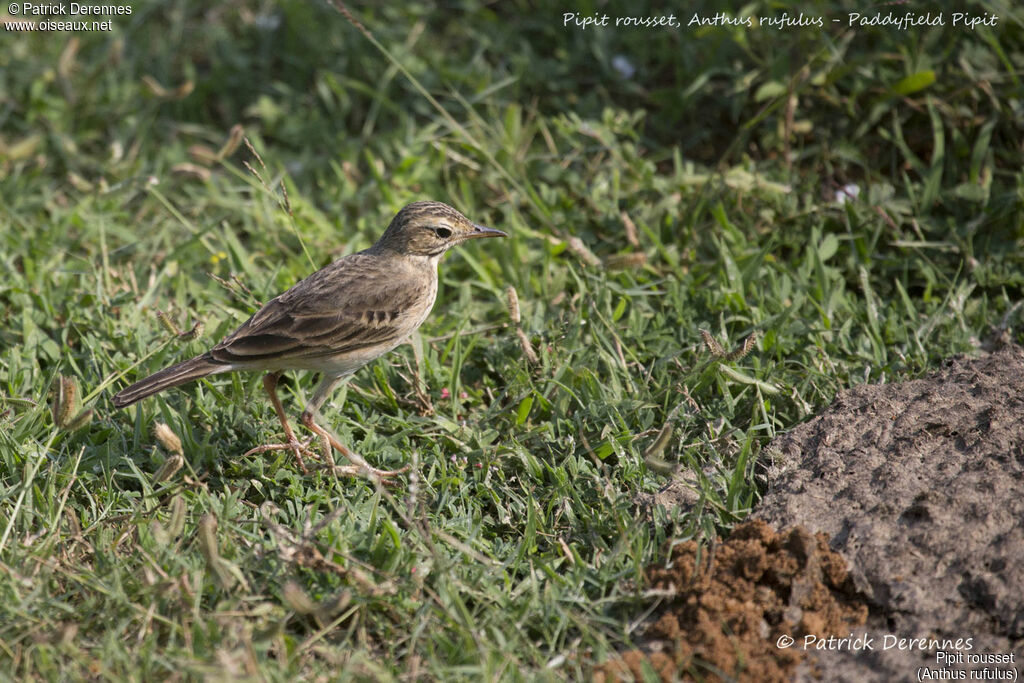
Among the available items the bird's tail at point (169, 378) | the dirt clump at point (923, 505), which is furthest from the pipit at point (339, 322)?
the dirt clump at point (923, 505)

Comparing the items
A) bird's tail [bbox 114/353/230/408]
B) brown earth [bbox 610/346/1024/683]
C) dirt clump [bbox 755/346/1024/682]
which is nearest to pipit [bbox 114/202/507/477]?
bird's tail [bbox 114/353/230/408]

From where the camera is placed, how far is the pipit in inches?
202

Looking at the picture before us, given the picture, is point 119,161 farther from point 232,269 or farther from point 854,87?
point 854,87

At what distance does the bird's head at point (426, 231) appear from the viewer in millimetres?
5898

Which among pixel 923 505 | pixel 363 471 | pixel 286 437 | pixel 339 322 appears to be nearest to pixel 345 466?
pixel 363 471

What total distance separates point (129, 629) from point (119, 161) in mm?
4950

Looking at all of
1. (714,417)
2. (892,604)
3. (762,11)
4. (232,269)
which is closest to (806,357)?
(714,417)

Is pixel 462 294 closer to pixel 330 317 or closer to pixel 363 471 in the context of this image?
pixel 330 317

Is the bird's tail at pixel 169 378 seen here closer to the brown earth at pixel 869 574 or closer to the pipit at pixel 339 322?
the pipit at pixel 339 322

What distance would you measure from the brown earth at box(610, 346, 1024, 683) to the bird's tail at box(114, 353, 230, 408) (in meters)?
2.45

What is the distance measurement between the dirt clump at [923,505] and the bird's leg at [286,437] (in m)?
2.37

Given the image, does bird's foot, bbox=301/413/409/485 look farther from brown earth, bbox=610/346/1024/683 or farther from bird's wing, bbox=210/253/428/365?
brown earth, bbox=610/346/1024/683

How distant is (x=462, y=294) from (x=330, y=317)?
1422 millimetres

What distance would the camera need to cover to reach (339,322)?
17.5 ft
